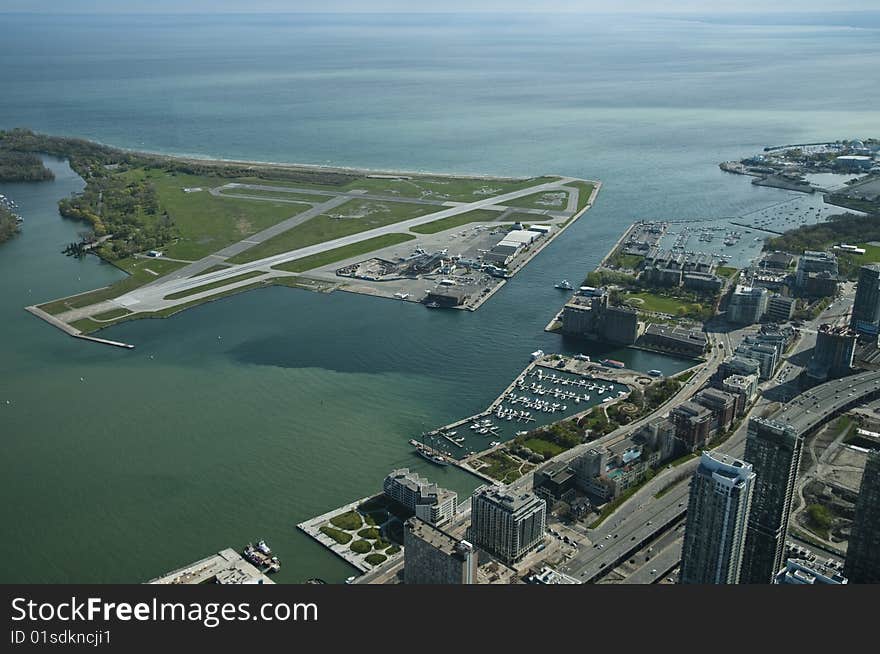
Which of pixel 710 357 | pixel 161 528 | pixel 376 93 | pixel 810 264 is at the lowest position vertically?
pixel 161 528

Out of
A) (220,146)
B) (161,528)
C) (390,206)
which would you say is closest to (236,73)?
(220,146)

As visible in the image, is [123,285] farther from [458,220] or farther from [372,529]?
[372,529]

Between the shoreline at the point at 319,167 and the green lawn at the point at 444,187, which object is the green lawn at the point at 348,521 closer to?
the green lawn at the point at 444,187

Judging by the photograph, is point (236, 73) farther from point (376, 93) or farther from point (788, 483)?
point (788, 483)

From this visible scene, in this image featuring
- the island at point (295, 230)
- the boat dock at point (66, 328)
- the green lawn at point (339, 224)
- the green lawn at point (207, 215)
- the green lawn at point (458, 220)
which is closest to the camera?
the boat dock at point (66, 328)

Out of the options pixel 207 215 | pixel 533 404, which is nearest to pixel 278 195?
pixel 207 215

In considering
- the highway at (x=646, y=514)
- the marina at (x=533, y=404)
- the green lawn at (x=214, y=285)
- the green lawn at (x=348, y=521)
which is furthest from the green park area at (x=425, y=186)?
the green lawn at (x=348, y=521)

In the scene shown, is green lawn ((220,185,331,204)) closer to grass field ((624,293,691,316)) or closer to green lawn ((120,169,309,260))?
green lawn ((120,169,309,260))
